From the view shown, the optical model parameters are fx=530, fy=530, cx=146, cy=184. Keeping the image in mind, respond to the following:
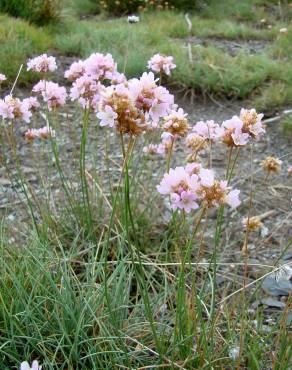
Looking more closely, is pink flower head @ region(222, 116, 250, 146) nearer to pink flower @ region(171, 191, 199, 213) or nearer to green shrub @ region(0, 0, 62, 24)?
pink flower @ region(171, 191, 199, 213)

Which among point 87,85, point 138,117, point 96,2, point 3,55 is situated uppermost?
point 138,117

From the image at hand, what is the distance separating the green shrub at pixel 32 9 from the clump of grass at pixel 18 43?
0.37 meters

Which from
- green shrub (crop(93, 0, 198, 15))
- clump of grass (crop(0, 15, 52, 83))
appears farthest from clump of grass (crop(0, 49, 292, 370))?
green shrub (crop(93, 0, 198, 15))

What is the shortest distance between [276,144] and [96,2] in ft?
14.3

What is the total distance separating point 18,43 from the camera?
4.04m

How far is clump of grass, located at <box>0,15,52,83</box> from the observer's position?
12.1ft

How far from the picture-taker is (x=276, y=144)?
3082mm

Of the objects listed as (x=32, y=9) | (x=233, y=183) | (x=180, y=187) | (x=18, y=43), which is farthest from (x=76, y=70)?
Answer: (x=32, y=9)

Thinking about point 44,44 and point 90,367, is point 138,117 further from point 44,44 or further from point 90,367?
point 44,44

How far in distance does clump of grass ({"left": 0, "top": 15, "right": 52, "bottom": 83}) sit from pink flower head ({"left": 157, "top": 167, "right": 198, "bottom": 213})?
2.82 metres

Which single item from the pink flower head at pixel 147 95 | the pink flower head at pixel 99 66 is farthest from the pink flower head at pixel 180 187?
the pink flower head at pixel 99 66

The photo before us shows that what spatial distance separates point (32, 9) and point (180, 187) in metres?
4.48

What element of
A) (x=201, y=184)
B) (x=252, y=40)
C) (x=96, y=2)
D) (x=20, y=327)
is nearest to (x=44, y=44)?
(x=252, y=40)

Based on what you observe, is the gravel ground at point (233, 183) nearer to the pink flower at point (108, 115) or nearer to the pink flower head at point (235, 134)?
the pink flower head at point (235, 134)
